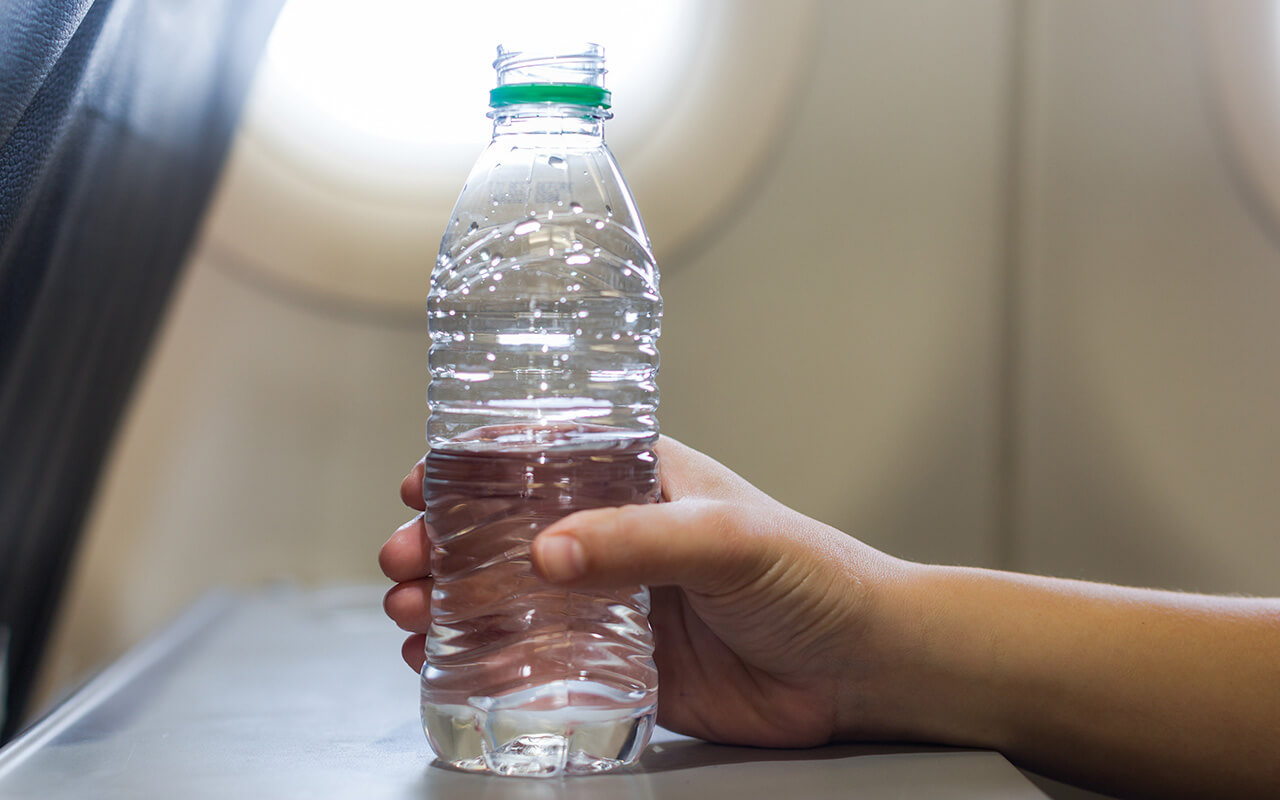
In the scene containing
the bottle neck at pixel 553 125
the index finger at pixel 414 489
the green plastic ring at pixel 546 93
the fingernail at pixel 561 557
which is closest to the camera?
the fingernail at pixel 561 557

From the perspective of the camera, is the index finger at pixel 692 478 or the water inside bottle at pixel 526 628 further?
the index finger at pixel 692 478

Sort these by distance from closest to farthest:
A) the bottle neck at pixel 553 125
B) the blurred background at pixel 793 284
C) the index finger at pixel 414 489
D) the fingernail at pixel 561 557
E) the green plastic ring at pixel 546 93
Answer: the fingernail at pixel 561 557, the green plastic ring at pixel 546 93, the bottle neck at pixel 553 125, the index finger at pixel 414 489, the blurred background at pixel 793 284

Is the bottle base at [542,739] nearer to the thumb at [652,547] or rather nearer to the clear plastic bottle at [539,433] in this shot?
the clear plastic bottle at [539,433]

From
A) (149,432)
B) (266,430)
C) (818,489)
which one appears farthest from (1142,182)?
(149,432)

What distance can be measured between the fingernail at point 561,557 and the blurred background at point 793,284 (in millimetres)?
1490

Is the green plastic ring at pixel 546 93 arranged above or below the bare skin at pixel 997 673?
above

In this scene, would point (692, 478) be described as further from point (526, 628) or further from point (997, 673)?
point (997, 673)

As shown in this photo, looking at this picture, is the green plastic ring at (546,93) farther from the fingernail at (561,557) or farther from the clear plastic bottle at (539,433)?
the fingernail at (561,557)

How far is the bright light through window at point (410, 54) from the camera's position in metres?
2.20

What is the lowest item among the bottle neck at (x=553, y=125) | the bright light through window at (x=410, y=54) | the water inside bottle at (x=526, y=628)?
the water inside bottle at (x=526, y=628)

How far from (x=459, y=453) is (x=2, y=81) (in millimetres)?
518

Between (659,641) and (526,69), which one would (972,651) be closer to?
(659,641)

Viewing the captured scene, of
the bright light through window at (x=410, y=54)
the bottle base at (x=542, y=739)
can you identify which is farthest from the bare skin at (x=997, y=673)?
the bright light through window at (x=410, y=54)

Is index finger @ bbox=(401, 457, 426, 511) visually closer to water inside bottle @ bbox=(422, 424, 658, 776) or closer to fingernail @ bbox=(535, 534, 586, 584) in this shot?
water inside bottle @ bbox=(422, 424, 658, 776)
